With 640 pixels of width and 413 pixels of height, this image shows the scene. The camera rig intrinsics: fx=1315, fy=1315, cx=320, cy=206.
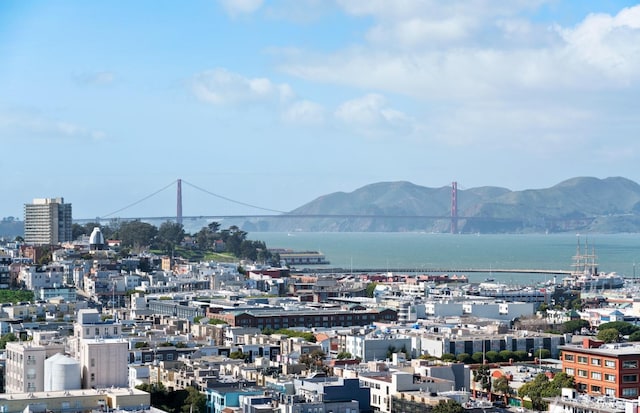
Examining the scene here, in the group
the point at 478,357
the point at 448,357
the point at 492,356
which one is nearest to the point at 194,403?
the point at 448,357

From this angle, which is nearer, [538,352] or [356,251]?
[538,352]

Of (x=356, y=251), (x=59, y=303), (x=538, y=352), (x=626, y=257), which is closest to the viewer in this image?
(x=538, y=352)

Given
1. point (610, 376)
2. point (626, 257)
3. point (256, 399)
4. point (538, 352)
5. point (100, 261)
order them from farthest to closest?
point (626, 257), point (100, 261), point (538, 352), point (610, 376), point (256, 399)

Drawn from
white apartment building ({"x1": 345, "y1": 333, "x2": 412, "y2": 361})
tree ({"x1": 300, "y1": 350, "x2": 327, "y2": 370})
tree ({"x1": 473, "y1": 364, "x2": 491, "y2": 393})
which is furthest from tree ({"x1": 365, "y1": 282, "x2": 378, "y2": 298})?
tree ({"x1": 473, "y1": 364, "x2": 491, "y2": 393})

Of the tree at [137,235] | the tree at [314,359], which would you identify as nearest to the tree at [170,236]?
the tree at [137,235]

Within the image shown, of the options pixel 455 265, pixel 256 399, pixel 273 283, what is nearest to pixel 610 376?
pixel 256 399

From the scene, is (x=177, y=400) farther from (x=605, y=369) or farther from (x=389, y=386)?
(x=605, y=369)

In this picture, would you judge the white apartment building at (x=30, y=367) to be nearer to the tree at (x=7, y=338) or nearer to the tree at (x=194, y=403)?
the tree at (x=194, y=403)

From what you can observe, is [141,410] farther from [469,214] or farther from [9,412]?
[469,214]
